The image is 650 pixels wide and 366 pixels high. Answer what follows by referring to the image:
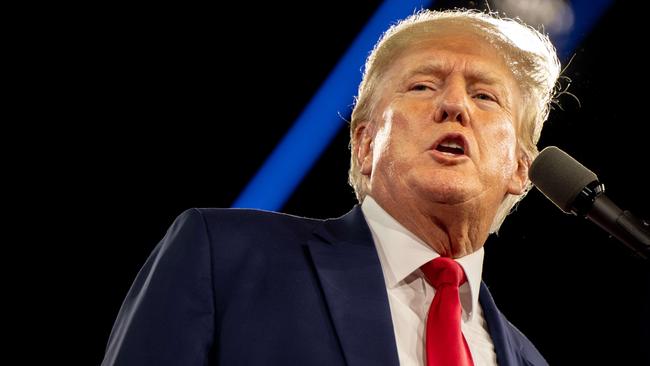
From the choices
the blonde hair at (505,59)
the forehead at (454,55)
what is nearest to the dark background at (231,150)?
the blonde hair at (505,59)

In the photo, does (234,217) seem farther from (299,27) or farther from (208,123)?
(299,27)

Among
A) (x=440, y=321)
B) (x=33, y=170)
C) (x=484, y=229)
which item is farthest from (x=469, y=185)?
(x=33, y=170)

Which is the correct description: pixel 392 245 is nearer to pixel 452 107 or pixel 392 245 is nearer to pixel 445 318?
pixel 445 318


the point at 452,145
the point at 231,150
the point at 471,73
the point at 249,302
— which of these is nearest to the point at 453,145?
the point at 452,145

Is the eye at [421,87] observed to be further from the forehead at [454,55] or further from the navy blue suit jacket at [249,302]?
the navy blue suit jacket at [249,302]

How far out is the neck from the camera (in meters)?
1.69

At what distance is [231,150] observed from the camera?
2697 millimetres

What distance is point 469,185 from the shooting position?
165cm

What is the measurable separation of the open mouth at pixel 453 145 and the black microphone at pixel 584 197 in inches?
12.5

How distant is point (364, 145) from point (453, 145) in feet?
1.06

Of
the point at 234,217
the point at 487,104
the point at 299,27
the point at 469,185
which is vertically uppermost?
the point at 299,27

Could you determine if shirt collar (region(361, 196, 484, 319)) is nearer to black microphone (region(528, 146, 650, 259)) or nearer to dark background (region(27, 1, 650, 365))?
black microphone (region(528, 146, 650, 259))

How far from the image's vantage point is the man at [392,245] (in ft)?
4.26

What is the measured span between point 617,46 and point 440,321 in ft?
5.49
